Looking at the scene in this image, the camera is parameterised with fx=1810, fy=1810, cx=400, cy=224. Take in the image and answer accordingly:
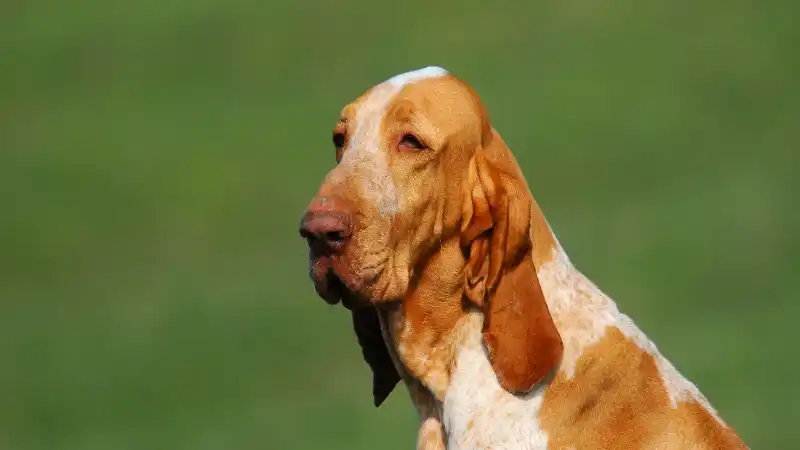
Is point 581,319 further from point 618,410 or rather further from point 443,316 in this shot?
point 443,316

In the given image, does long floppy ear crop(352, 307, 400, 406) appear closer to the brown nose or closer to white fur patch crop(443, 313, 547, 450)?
white fur patch crop(443, 313, 547, 450)

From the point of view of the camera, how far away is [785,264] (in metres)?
24.8

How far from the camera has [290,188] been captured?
2686 cm

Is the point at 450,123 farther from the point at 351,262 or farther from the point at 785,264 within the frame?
the point at 785,264

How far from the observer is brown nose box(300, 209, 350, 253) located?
22.1 feet

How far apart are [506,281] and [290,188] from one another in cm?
1989

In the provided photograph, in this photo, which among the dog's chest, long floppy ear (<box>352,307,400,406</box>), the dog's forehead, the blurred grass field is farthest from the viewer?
the blurred grass field

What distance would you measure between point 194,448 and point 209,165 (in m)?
6.61

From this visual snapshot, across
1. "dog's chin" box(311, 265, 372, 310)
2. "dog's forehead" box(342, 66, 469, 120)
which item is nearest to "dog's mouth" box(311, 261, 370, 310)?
"dog's chin" box(311, 265, 372, 310)

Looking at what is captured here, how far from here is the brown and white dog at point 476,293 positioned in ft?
22.9

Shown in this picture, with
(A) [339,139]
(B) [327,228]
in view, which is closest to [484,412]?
(B) [327,228]

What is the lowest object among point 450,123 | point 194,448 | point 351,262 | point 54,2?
point 194,448

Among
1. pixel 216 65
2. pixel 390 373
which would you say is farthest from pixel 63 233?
pixel 390 373

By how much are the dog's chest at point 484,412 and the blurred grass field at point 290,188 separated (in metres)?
14.0
